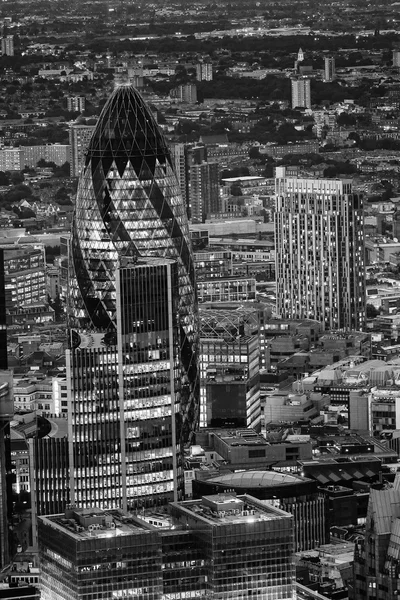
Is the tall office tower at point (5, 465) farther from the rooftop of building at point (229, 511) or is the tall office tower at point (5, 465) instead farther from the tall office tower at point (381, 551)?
the rooftop of building at point (229, 511)

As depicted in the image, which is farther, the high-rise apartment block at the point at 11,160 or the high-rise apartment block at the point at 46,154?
the high-rise apartment block at the point at 11,160

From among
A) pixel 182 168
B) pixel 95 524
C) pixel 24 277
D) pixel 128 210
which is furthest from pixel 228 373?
pixel 182 168

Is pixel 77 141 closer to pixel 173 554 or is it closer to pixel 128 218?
pixel 128 218

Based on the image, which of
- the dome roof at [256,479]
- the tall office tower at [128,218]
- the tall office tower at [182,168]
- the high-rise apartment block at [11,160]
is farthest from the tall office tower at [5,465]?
the high-rise apartment block at [11,160]

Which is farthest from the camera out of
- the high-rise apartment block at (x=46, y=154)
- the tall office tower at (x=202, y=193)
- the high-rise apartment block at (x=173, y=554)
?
the high-rise apartment block at (x=46, y=154)

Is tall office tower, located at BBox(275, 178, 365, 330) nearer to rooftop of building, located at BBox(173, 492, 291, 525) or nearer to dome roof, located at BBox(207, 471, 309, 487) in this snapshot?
dome roof, located at BBox(207, 471, 309, 487)

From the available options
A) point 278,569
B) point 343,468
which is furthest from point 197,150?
point 278,569
